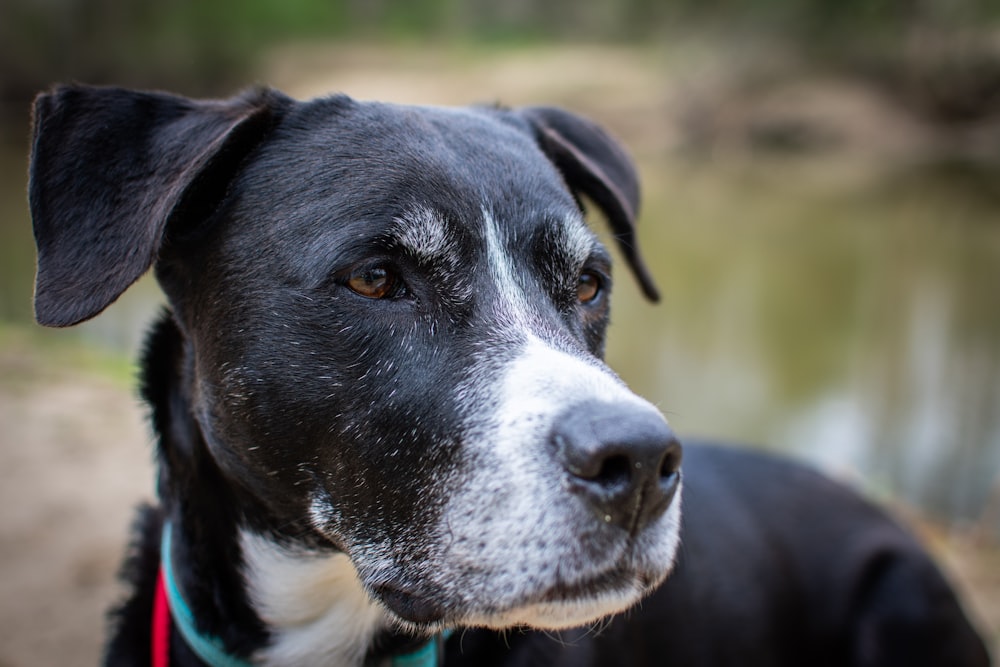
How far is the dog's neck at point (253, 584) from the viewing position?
2531 millimetres

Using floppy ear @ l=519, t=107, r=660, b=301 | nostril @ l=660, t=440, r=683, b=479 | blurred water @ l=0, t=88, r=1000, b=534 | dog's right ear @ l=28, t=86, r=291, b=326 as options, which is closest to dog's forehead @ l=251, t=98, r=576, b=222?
dog's right ear @ l=28, t=86, r=291, b=326

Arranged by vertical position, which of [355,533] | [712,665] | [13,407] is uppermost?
[355,533]

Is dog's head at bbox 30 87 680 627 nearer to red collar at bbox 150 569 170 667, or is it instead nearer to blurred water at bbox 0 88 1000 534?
red collar at bbox 150 569 170 667

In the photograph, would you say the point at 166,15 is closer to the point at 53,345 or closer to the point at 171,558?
the point at 53,345

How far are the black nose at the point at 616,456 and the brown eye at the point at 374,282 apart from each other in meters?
0.64

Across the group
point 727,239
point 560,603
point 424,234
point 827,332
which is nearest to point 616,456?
point 560,603

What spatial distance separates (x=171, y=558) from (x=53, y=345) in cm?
649

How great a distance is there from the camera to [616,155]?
3.36m

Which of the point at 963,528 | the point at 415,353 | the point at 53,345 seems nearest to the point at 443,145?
the point at 415,353

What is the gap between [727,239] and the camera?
16.1 metres

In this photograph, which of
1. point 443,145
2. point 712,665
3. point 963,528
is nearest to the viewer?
point 443,145

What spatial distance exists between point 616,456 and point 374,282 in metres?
0.79

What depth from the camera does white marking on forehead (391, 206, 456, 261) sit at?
2.29 m

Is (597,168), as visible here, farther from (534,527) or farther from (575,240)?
(534,527)
